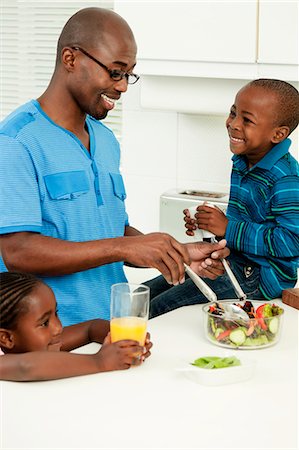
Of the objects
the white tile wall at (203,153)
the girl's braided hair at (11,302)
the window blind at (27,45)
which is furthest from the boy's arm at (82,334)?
the window blind at (27,45)

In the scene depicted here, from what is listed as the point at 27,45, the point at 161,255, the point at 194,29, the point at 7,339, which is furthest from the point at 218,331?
the point at 27,45

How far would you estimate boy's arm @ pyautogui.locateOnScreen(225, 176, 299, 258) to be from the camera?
90.4 inches

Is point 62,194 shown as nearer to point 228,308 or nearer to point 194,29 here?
point 228,308

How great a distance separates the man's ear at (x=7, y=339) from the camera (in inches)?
72.4

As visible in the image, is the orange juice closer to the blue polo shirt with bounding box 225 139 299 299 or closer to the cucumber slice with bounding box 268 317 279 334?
the cucumber slice with bounding box 268 317 279 334

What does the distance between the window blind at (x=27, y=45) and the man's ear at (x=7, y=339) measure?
2.05 m

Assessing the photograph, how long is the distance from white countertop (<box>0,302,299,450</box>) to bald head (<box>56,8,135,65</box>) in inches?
29.3

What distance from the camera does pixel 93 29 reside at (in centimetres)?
222

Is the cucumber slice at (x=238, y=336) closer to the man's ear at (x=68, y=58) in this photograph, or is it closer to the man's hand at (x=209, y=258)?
the man's hand at (x=209, y=258)

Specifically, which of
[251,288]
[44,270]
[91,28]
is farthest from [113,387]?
[91,28]

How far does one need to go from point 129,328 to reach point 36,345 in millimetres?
183

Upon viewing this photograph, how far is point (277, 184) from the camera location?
7.66 feet

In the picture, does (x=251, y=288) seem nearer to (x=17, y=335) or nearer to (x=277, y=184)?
(x=277, y=184)

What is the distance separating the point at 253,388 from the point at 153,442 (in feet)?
0.99
